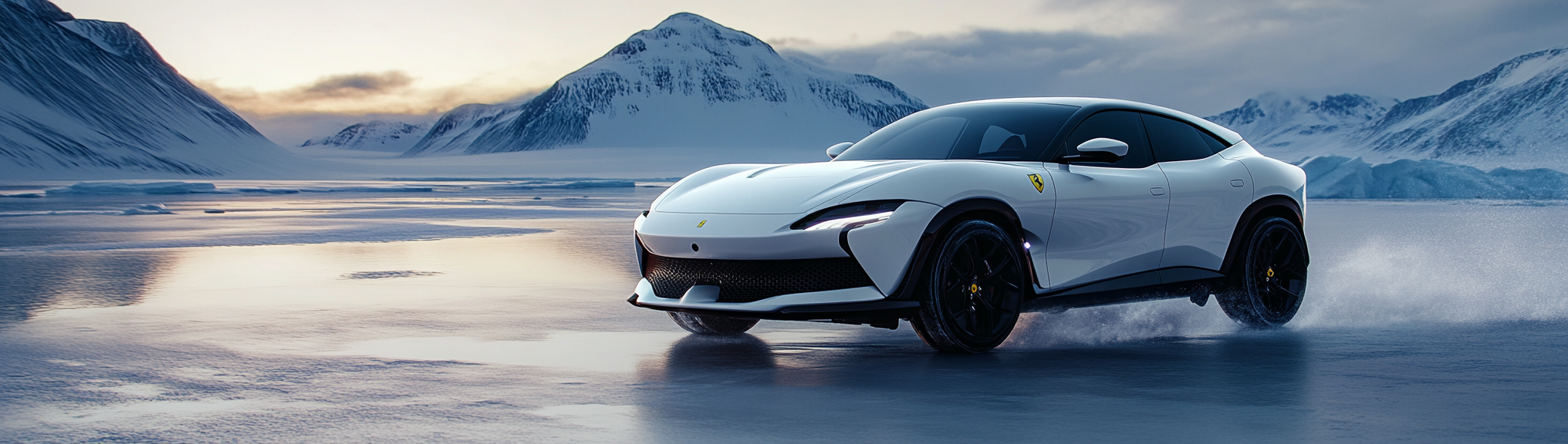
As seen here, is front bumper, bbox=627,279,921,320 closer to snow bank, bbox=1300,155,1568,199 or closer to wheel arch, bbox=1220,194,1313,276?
wheel arch, bbox=1220,194,1313,276

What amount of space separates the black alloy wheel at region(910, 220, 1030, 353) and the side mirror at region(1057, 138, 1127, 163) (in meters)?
0.54

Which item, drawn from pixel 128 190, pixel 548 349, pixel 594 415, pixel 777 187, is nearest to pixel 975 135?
pixel 777 187

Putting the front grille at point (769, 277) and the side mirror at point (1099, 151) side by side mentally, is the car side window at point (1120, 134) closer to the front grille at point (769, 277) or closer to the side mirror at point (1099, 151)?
the side mirror at point (1099, 151)

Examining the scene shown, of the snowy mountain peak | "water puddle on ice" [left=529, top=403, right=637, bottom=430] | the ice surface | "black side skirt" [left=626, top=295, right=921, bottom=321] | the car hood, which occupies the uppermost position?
the snowy mountain peak

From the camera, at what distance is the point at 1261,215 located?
23.3ft

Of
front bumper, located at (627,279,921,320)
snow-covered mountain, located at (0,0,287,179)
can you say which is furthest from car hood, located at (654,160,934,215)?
snow-covered mountain, located at (0,0,287,179)

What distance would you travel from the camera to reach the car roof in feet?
21.6

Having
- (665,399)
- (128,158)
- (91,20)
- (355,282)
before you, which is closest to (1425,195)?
(355,282)

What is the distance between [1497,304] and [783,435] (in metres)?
6.15

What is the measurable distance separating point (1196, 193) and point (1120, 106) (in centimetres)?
60

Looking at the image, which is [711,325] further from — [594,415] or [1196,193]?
[1196,193]

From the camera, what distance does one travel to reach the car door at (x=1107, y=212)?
601 cm

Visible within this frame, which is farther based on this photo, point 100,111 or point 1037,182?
point 100,111

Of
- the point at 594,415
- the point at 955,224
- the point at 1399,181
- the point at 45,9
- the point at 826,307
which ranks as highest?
the point at 45,9
